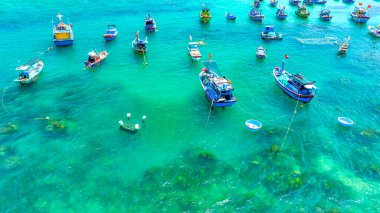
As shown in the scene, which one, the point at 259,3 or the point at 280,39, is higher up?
the point at 259,3

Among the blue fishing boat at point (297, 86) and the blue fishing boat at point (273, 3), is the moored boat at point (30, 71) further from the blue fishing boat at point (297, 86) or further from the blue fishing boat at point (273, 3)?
the blue fishing boat at point (273, 3)

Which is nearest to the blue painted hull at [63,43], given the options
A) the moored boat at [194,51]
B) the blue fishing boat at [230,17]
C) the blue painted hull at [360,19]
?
the moored boat at [194,51]

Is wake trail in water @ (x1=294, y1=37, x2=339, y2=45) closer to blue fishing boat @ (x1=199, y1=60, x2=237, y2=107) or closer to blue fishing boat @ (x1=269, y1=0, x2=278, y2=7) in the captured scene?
blue fishing boat @ (x1=269, y1=0, x2=278, y2=7)

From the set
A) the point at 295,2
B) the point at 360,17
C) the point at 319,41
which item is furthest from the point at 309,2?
the point at 319,41

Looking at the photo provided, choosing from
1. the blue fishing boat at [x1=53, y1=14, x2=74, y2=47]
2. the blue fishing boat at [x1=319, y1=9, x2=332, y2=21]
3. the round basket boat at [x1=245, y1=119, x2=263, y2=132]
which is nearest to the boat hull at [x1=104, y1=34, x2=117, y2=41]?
the blue fishing boat at [x1=53, y1=14, x2=74, y2=47]

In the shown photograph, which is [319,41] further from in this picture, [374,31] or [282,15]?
[374,31]

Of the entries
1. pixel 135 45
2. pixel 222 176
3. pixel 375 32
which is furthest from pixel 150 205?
pixel 375 32

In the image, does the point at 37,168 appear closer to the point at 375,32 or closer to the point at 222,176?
the point at 222,176
